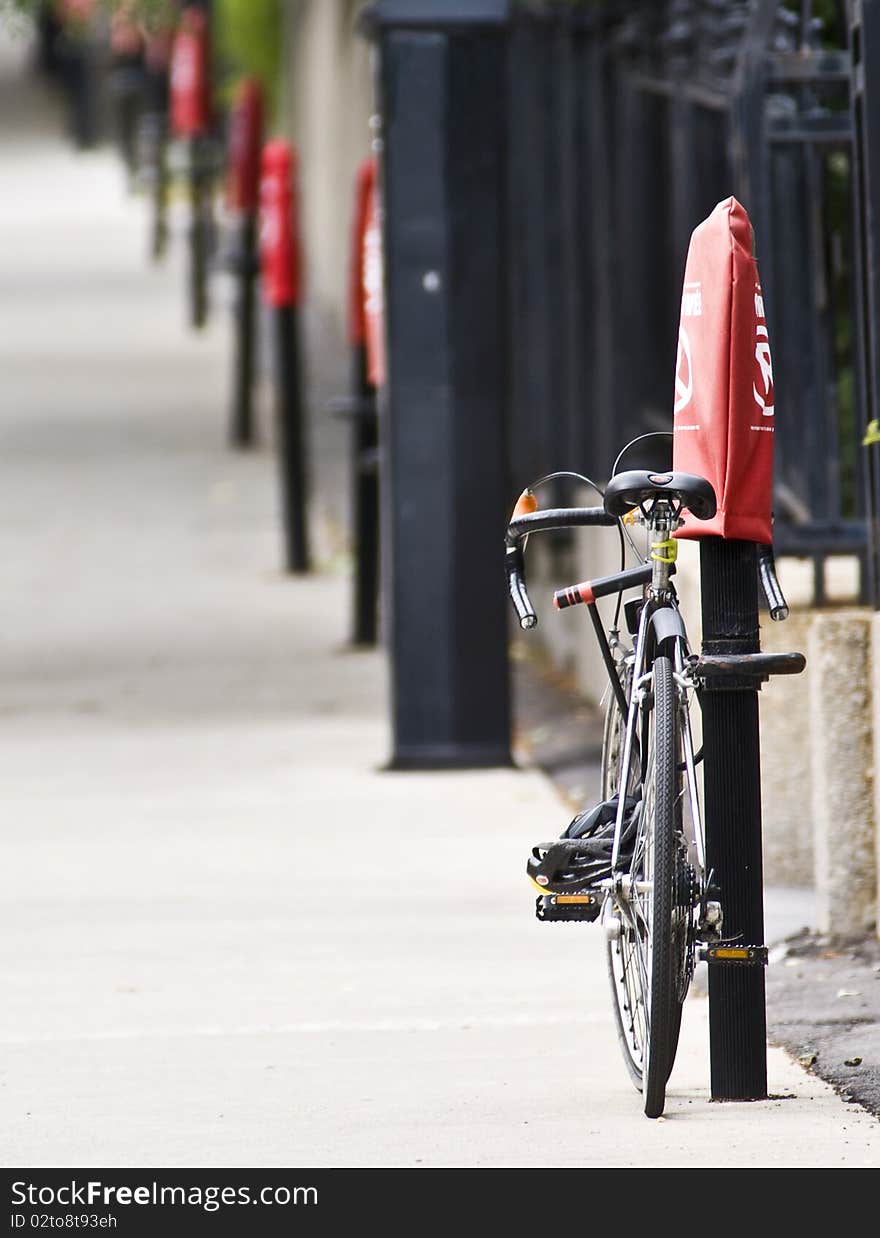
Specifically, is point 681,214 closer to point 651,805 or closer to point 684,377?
point 684,377

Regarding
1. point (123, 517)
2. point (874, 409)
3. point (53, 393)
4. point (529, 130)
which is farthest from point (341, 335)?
point (874, 409)

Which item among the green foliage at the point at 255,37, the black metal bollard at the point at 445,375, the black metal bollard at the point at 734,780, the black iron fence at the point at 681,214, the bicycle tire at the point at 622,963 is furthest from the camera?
the green foliage at the point at 255,37

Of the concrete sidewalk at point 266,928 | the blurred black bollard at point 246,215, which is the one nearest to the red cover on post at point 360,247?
the concrete sidewalk at point 266,928

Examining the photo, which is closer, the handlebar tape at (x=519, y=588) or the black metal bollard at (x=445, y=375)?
the handlebar tape at (x=519, y=588)

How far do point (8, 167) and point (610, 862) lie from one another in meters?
35.1

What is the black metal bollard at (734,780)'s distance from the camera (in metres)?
4.72

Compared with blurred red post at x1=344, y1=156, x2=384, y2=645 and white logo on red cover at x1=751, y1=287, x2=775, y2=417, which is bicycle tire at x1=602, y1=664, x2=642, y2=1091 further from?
blurred red post at x1=344, y1=156, x2=384, y2=645

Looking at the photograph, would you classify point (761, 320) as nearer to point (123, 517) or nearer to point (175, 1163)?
point (175, 1163)

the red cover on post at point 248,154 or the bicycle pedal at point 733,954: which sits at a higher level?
the red cover on post at point 248,154

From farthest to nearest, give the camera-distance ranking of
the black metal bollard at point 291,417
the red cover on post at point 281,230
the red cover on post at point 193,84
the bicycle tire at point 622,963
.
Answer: the red cover on post at point 193,84 → the black metal bollard at point 291,417 → the red cover on post at point 281,230 → the bicycle tire at point 622,963

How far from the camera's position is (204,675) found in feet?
36.5

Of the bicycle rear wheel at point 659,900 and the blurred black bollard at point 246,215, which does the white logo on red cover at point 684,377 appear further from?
the blurred black bollard at point 246,215


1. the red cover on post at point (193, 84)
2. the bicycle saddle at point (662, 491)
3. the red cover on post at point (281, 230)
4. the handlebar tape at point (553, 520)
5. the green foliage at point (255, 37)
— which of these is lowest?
the handlebar tape at point (553, 520)

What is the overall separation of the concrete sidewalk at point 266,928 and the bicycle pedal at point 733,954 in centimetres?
31
